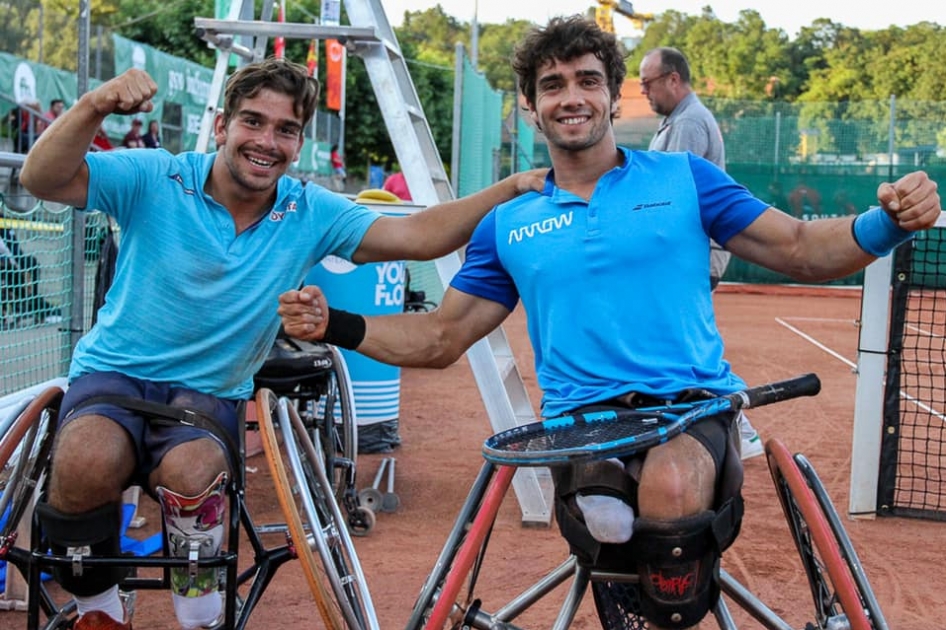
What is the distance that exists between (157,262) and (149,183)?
0.85 feet

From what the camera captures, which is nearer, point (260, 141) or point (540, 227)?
point (540, 227)

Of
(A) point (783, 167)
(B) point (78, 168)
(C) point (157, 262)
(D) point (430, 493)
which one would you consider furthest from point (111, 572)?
(A) point (783, 167)

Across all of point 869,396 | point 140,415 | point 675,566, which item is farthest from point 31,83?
point 675,566

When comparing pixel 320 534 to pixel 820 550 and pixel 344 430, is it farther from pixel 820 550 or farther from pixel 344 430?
pixel 344 430

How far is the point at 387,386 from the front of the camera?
6.63 metres

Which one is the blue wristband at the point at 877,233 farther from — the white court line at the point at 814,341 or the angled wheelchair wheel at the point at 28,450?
the white court line at the point at 814,341

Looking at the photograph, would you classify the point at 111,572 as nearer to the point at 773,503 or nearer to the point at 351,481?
the point at 351,481

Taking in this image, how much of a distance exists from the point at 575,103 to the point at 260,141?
101 cm

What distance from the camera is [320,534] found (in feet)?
10.0

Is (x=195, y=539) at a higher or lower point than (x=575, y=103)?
lower

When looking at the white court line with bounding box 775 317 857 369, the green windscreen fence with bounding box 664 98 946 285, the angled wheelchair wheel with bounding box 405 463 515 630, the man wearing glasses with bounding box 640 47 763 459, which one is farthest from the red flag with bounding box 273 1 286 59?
the green windscreen fence with bounding box 664 98 946 285

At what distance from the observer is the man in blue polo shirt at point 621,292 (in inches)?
107

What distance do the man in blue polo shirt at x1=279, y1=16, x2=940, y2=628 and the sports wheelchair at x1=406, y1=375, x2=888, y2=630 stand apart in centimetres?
11

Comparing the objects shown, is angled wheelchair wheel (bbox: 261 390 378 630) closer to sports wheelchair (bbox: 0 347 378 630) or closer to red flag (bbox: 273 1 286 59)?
sports wheelchair (bbox: 0 347 378 630)
